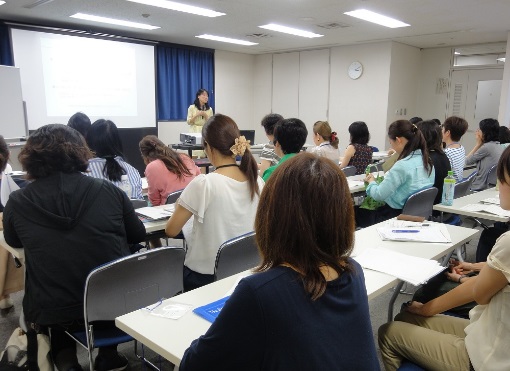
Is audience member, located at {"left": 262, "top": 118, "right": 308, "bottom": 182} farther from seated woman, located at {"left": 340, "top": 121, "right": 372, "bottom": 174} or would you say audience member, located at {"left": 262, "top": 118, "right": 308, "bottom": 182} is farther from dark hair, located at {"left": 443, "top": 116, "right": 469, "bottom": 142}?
dark hair, located at {"left": 443, "top": 116, "right": 469, "bottom": 142}

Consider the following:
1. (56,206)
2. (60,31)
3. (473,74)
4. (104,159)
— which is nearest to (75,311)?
(56,206)

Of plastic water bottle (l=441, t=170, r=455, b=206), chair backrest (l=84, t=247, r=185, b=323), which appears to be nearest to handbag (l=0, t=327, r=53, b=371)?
chair backrest (l=84, t=247, r=185, b=323)

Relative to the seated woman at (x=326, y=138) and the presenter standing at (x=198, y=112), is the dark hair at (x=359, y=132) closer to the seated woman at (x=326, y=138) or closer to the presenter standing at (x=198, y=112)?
the seated woman at (x=326, y=138)

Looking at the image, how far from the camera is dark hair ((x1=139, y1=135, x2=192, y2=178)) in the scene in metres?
3.06

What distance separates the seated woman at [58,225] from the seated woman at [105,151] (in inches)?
31.0

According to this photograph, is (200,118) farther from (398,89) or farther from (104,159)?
(104,159)

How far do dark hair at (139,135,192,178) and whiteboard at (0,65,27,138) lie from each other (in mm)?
3891

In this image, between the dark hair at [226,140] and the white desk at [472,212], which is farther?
the white desk at [472,212]

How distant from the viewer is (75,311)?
1680mm

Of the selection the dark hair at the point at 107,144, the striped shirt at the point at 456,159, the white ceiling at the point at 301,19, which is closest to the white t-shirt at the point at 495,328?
the dark hair at the point at 107,144

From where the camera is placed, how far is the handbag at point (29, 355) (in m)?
1.73

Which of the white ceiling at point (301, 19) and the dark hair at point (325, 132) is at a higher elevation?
the white ceiling at point (301, 19)

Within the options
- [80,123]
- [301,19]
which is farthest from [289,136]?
[301,19]

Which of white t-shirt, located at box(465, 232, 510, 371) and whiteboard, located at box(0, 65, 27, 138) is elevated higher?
whiteboard, located at box(0, 65, 27, 138)
